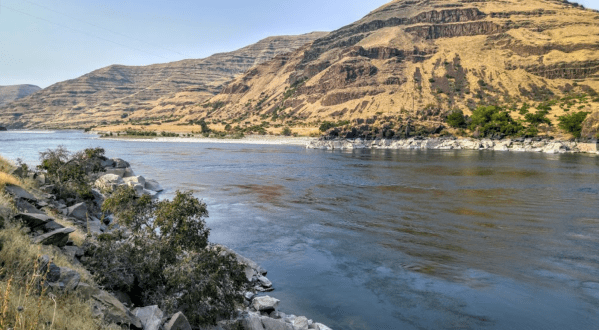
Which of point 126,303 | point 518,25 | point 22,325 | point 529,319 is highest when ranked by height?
point 518,25

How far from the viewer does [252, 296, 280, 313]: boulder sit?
32.9 feet

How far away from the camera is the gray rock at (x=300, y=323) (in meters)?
9.18

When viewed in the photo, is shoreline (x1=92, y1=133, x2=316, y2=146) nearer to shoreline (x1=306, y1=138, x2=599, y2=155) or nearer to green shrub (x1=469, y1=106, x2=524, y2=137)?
shoreline (x1=306, y1=138, x2=599, y2=155)

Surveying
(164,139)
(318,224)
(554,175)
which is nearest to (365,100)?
(164,139)

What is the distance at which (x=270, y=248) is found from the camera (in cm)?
1667

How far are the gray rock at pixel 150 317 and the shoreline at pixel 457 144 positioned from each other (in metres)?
74.3

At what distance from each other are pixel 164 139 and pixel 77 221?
99260mm

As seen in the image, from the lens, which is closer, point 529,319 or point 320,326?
point 320,326

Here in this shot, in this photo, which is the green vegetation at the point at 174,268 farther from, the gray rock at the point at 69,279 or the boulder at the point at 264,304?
the gray rock at the point at 69,279

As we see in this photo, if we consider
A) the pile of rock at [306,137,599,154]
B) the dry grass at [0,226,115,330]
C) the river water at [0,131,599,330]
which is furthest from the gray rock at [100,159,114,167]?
the pile of rock at [306,137,599,154]

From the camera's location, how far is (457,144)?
270 ft

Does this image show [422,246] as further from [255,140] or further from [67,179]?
[255,140]

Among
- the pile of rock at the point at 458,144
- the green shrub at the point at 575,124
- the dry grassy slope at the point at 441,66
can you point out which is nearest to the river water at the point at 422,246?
the pile of rock at the point at 458,144

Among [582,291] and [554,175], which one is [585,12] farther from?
[582,291]
